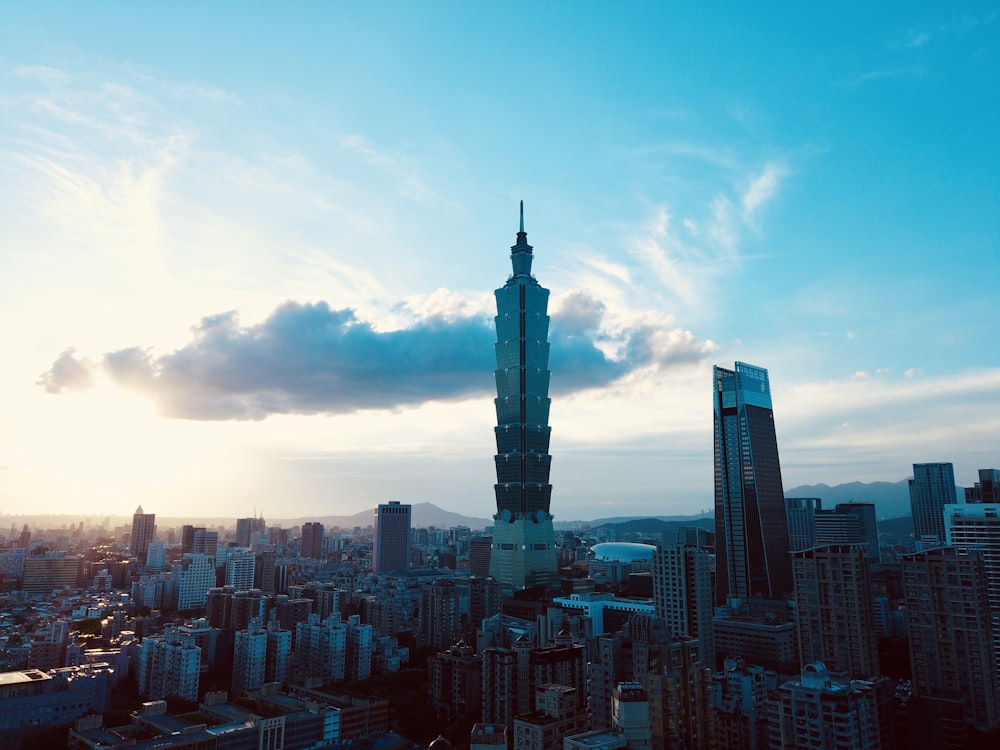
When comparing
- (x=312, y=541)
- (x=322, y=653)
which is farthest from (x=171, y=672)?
(x=312, y=541)

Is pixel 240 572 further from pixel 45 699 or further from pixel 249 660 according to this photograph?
pixel 45 699

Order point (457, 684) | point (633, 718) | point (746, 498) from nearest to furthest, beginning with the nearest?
1. point (633, 718)
2. point (457, 684)
3. point (746, 498)

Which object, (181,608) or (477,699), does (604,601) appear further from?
(181,608)

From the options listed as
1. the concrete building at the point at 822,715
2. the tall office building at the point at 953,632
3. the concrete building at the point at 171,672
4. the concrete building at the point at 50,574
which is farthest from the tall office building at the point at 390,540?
the concrete building at the point at 822,715

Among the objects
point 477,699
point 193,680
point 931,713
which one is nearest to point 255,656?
point 193,680

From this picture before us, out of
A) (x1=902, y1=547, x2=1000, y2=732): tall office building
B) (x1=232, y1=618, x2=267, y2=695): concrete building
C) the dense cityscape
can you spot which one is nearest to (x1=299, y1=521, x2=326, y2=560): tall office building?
the dense cityscape

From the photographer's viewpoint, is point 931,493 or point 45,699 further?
point 931,493
